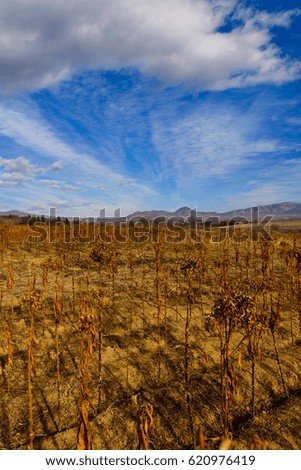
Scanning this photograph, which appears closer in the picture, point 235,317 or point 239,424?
point 235,317

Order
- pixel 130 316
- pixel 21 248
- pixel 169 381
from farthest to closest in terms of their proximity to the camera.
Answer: pixel 21 248 < pixel 130 316 < pixel 169 381

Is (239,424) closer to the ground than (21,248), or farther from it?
closer to the ground

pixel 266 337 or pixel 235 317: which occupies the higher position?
pixel 235 317

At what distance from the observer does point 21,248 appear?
1606 centimetres

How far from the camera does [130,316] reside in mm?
7355

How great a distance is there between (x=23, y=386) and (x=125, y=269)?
7439 millimetres

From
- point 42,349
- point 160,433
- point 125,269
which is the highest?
point 125,269

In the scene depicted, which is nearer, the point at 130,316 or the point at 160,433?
the point at 160,433

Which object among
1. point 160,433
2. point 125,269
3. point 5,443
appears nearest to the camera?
point 5,443

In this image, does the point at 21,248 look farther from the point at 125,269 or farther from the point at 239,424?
the point at 239,424

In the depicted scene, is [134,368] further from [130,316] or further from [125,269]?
[125,269]

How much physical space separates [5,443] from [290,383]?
484 cm

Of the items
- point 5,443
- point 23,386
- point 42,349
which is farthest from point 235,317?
point 42,349
